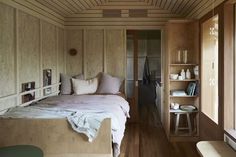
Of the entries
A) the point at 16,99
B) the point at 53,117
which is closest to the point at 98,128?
the point at 53,117

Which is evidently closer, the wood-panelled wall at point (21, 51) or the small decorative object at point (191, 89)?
the wood-panelled wall at point (21, 51)

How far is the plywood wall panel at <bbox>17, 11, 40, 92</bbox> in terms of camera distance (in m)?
3.80

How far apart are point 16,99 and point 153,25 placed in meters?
3.44

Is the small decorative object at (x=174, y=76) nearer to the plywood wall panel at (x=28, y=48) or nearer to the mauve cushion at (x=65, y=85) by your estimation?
the mauve cushion at (x=65, y=85)

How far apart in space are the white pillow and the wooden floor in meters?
1.16

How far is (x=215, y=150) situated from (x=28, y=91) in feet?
9.18

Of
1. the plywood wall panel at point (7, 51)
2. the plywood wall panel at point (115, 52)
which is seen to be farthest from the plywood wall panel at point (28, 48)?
the plywood wall panel at point (115, 52)

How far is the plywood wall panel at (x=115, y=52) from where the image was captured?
231 inches

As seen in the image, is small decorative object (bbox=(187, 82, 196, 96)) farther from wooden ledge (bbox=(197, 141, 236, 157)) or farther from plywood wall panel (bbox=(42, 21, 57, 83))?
plywood wall panel (bbox=(42, 21, 57, 83))

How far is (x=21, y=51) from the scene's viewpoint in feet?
12.5

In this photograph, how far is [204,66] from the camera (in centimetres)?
446

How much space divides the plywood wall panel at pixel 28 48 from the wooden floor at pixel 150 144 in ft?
6.31

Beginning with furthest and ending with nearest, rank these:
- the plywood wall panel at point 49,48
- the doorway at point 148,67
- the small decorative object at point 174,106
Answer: the doorway at point 148,67, the small decorative object at point 174,106, the plywood wall panel at point 49,48

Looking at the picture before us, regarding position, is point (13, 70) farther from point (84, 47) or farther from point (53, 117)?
point (84, 47)
